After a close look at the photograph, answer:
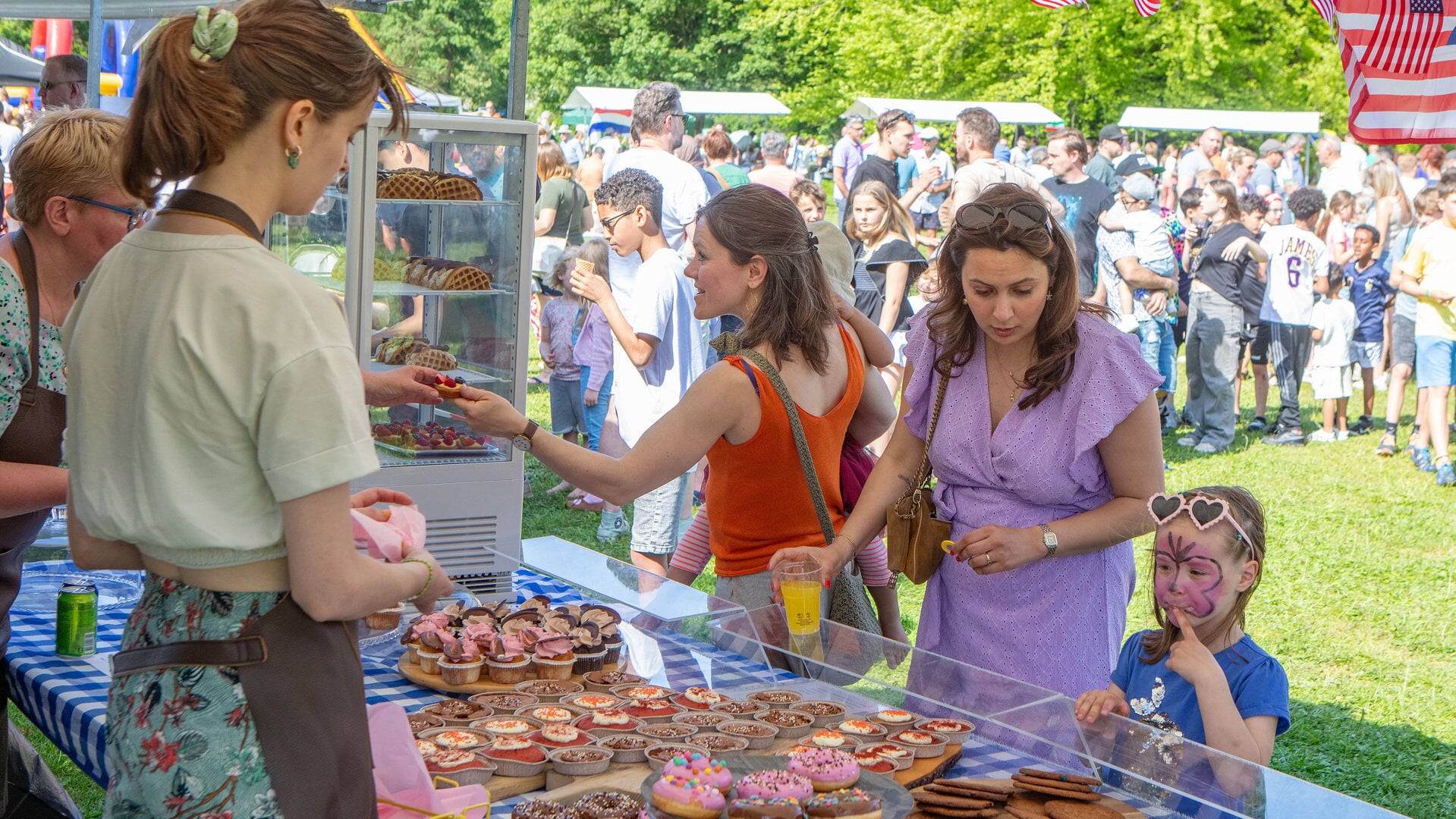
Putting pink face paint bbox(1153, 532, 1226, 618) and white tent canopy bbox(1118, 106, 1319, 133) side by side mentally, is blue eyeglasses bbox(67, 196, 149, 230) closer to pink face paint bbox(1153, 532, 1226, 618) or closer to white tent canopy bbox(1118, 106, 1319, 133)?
pink face paint bbox(1153, 532, 1226, 618)

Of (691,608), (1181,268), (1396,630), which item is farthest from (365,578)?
(1181,268)

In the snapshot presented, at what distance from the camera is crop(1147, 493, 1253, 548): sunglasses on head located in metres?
2.50

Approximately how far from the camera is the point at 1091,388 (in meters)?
2.79

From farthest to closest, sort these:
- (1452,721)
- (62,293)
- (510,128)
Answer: (1452,721)
(510,128)
(62,293)

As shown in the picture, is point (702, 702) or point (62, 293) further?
point (62, 293)

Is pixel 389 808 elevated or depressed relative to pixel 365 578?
depressed

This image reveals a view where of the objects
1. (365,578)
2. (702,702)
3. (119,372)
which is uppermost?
(119,372)

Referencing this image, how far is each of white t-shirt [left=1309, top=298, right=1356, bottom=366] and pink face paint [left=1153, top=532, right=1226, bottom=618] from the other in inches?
332

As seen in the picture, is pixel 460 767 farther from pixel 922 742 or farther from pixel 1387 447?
pixel 1387 447

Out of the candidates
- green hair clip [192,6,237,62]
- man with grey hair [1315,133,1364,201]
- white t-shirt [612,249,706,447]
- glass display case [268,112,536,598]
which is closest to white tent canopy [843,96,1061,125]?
man with grey hair [1315,133,1364,201]

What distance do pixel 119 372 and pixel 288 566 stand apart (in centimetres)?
31

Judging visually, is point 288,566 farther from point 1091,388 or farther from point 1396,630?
point 1396,630

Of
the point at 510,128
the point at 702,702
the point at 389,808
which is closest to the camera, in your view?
the point at 389,808

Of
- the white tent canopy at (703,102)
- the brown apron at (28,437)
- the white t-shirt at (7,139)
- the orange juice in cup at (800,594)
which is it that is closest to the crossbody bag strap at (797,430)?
the orange juice in cup at (800,594)
